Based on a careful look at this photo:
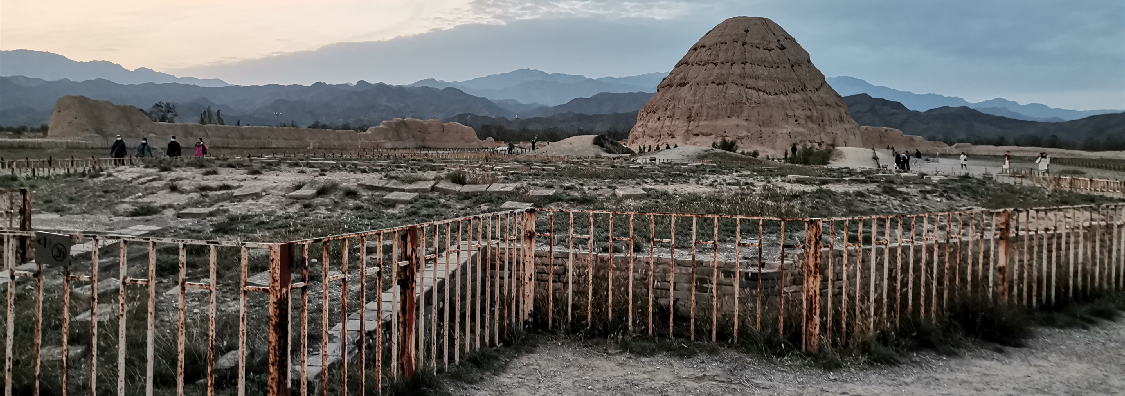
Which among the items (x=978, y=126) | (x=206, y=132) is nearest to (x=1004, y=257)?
(x=206, y=132)

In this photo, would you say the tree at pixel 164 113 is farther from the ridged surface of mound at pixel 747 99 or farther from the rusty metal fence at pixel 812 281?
the rusty metal fence at pixel 812 281

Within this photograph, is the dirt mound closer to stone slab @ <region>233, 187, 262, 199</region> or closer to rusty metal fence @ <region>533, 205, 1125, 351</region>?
stone slab @ <region>233, 187, 262, 199</region>

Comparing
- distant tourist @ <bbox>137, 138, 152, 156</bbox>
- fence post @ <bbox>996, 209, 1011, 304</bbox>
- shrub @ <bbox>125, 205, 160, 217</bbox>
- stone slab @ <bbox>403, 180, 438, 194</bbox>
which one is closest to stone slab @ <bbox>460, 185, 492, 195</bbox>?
stone slab @ <bbox>403, 180, 438, 194</bbox>

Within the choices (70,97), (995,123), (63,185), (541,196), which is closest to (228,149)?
(70,97)

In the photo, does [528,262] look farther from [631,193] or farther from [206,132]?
[206,132]

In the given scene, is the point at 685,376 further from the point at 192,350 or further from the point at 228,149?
the point at 228,149

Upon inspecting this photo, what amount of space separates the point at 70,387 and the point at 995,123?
225 m

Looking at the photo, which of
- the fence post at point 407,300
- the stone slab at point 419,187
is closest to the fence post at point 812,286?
the fence post at point 407,300

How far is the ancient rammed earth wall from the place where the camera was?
45281 millimetres

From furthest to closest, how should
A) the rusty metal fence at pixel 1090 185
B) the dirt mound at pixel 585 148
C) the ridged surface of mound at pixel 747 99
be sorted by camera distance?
the ridged surface of mound at pixel 747 99 → the dirt mound at pixel 585 148 → the rusty metal fence at pixel 1090 185

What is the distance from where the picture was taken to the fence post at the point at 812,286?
18.7 feet

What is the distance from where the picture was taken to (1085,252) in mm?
8438

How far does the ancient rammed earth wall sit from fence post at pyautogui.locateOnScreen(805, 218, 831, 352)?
4752 centimetres

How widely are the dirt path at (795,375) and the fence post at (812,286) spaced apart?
316 millimetres
